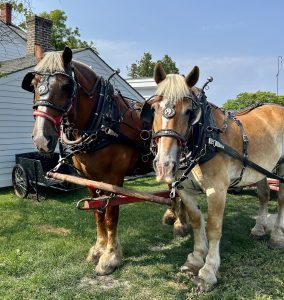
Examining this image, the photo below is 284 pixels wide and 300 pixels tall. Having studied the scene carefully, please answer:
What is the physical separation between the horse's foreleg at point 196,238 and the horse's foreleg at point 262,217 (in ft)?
4.42

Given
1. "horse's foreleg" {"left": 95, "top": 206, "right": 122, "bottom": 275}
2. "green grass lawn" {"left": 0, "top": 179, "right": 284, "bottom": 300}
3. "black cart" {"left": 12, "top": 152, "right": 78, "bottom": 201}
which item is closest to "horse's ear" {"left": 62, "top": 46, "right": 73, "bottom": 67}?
"horse's foreleg" {"left": 95, "top": 206, "right": 122, "bottom": 275}

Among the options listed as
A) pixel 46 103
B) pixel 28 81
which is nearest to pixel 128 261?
pixel 46 103

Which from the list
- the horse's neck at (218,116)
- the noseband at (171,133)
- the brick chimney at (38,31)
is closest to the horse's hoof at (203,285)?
the noseband at (171,133)

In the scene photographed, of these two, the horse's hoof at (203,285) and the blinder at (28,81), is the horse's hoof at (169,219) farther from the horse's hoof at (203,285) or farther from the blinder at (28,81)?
the blinder at (28,81)

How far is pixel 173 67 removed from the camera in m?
35.5

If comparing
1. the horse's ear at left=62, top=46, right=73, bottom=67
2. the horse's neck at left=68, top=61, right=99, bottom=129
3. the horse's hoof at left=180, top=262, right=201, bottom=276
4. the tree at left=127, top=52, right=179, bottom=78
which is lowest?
the horse's hoof at left=180, top=262, right=201, bottom=276

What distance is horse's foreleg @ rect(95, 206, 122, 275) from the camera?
13.1 ft

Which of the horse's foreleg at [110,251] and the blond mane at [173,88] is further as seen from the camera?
the horse's foreleg at [110,251]

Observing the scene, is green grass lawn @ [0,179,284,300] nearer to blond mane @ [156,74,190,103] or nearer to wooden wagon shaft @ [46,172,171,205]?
wooden wagon shaft @ [46,172,171,205]

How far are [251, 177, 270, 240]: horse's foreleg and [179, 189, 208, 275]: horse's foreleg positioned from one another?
135cm

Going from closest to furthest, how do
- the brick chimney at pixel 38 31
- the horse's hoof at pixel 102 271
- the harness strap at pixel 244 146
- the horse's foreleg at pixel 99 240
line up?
the harness strap at pixel 244 146 < the horse's hoof at pixel 102 271 < the horse's foreleg at pixel 99 240 < the brick chimney at pixel 38 31

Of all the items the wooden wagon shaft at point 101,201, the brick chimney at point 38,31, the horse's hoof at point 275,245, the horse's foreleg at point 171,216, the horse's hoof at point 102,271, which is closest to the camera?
the wooden wagon shaft at point 101,201

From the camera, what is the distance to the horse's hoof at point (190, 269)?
388 centimetres

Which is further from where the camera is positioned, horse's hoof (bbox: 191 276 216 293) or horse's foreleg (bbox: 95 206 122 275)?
horse's foreleg (bbox: 95 206 122 275)
